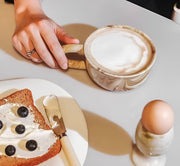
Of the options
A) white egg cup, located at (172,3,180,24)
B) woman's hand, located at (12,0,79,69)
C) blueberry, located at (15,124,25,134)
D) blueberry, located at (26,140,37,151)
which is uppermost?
white egg cup, located at (172,3,180,24)

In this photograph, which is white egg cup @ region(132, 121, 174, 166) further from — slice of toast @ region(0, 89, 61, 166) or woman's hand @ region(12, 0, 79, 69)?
woman's hand @ region(12, 0, 79, 69)

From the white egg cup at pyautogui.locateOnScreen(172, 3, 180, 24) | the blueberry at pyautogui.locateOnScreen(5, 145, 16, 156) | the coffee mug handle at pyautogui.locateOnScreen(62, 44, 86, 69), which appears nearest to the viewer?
the blueberry at pyautogui.locateOnScreen(5, 145, 16, 156)

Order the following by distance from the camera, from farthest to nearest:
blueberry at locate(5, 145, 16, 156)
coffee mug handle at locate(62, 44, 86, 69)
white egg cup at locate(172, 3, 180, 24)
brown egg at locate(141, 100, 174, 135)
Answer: white egg cup at locate(172, 3, 180, 24) → coffee mug handle at locate(62, 44, 86, 69) → blueberry at locate(5, 145, 16, 156) → brown egg at locate(141, 100, 174, 135)

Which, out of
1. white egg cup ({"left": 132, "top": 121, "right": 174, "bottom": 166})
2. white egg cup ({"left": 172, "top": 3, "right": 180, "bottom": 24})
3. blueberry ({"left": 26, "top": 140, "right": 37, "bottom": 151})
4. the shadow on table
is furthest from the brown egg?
white egg cup ({"left": 172, "top": 3, "right": 180, "bottom": 24})

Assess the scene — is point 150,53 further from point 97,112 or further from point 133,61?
point 97,112

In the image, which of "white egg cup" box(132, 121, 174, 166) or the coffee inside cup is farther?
the coffee inside cup

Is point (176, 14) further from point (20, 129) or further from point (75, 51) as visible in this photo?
point (20, 129)

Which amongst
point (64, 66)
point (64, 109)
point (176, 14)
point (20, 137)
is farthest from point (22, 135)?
point (176, 14)

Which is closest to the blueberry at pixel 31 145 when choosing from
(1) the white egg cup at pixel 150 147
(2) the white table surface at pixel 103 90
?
(2) the white table surface at pixel 103 90
